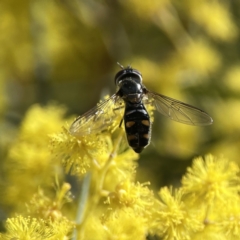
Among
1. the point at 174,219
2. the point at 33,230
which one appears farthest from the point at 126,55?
the point at 33,230

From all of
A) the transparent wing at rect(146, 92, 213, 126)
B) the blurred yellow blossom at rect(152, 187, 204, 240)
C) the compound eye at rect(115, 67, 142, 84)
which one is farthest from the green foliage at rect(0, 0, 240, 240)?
the compound eye at rect(115, 67, 142, 84)

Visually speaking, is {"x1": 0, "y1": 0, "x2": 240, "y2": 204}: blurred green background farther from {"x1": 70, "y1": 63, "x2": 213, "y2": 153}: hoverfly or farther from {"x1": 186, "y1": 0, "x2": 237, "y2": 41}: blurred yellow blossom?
{"x1": 70, "y1": 63, "x2": 213, "y2": 153}: hoverfly

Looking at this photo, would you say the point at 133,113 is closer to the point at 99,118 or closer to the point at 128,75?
the point at 99,118

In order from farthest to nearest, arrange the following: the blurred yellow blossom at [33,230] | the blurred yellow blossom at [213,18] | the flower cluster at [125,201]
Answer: the blurred yellow blossom at [213,18]
the flower cluster at [125,201]
the blurred yellow blossom at [33,230]

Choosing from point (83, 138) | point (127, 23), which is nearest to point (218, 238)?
point (83, 138)

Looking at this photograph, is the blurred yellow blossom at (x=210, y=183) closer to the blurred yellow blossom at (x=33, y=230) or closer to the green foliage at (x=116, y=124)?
the green foliage at (x=116, y=124)

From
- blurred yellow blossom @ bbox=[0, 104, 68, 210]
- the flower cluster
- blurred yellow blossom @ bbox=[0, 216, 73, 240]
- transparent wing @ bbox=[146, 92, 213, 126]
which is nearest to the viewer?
blurred yellow blossom @ bbox=[0, 216, 73, 240]

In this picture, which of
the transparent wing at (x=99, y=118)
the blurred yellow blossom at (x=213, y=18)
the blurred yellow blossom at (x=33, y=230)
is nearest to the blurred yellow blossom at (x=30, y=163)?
the transparent wing at (x=99, y=118)

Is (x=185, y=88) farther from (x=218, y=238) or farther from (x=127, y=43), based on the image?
(x=218, y=238)
